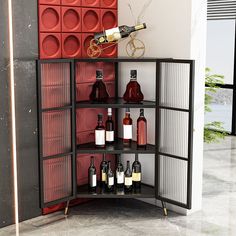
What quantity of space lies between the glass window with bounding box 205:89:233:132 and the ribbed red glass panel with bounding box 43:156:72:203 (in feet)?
12.2

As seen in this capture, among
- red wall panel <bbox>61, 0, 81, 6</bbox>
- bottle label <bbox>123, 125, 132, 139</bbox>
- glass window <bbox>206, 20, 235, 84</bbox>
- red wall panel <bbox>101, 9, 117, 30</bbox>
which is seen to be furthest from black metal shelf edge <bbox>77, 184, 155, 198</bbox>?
glass window <bbox>206, 20, 235, 84</bbox>

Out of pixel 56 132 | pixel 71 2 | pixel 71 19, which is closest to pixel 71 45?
pixel 71 19

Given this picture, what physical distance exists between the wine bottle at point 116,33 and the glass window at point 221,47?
3.49 m

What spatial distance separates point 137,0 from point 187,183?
1491 mm

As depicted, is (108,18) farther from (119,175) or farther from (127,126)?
(119,175)

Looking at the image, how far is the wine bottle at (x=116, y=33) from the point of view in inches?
154

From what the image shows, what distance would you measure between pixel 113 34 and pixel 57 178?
1153 mm

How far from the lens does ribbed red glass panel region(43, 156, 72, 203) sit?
3.83 meters

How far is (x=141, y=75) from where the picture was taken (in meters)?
4.14

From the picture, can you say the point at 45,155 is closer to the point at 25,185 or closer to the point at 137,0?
the point at 25,185

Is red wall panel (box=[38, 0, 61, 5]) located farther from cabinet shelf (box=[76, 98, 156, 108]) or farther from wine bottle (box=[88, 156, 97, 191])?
wine bottle (box=[88, 156, 97, 191])

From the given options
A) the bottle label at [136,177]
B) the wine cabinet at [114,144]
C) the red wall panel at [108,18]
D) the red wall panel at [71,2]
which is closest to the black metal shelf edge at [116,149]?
the wine cabinet at [114,144]

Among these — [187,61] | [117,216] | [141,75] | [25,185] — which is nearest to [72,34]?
[141,75]

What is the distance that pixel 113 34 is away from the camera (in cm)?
391
